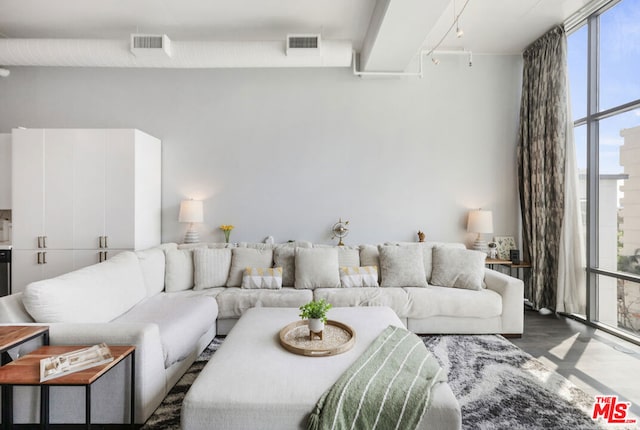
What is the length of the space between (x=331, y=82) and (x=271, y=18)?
1.04 m

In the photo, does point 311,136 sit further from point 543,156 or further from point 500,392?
point 500,392

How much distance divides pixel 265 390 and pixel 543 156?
3.94 m

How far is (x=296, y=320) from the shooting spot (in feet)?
7.86

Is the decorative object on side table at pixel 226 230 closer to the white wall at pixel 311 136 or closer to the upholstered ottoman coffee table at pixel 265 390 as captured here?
the white wall at pixel 311 136

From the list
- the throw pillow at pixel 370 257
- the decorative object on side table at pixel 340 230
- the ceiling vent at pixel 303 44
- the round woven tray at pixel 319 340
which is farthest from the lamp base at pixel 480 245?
the ceiling vent at pixel 303 44

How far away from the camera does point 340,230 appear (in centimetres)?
400

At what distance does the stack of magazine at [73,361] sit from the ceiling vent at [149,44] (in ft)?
9.80

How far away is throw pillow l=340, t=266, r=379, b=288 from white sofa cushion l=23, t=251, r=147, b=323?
1909 millimetres

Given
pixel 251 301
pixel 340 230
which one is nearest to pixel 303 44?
pixel 340 230

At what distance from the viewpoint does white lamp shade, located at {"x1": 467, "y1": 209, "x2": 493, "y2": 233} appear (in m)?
3.81

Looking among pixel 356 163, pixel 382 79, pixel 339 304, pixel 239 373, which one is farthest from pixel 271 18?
pixel 239 373

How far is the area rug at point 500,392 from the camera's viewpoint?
1823 mm

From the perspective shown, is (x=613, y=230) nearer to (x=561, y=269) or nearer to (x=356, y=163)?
(x=561, y=269)

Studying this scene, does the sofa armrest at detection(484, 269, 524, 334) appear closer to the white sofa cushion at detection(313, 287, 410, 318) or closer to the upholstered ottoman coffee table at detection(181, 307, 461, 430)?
the white sofa cushion at detection(313, 287, 410, 318)
